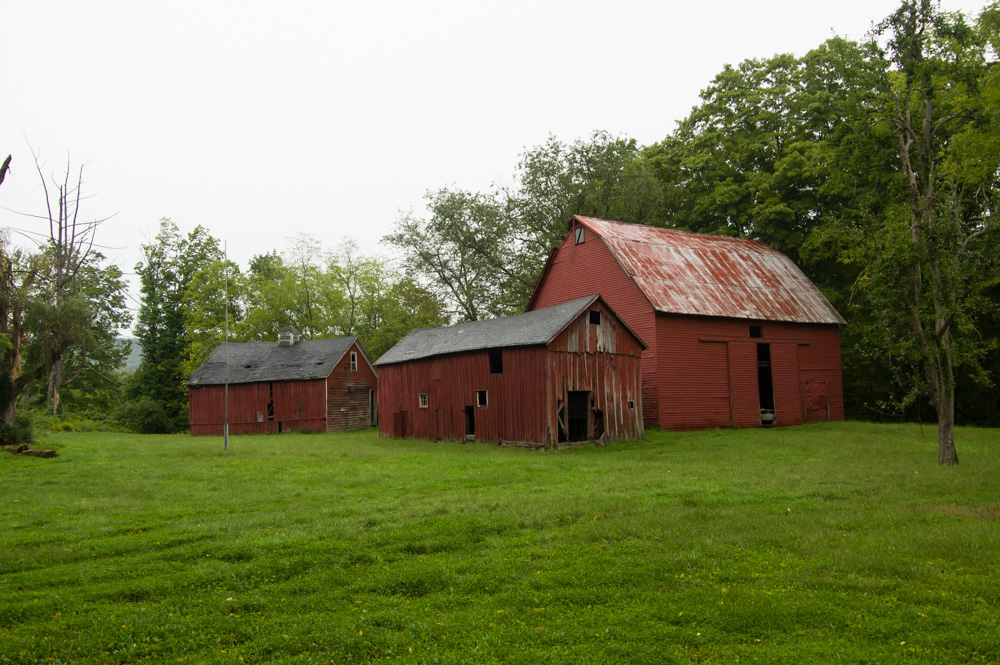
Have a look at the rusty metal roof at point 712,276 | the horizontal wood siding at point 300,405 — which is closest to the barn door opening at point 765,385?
the rusty metal roof at point 712,276

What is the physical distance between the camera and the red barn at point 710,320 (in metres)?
30.1

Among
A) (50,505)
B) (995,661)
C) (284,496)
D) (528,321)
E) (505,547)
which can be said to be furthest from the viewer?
(528,321)

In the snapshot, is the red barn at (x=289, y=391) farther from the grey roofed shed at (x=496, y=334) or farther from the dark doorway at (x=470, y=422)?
the dark doorway at (x=470, y=422)

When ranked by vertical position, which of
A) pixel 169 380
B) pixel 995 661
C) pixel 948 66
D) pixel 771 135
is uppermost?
pixel 771 135

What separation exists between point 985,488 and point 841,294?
1073 inches

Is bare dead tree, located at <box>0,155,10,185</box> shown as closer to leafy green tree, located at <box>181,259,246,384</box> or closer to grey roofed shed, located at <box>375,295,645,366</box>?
grey roofed shed, located at <box>375,295,645,366</box>

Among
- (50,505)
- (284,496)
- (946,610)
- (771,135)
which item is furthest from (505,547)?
(771,135)

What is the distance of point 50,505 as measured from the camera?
43.5 ft

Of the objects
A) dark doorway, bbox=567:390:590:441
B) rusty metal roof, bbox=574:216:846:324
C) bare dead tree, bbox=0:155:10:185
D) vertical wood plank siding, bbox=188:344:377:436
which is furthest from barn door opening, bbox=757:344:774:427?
bare dead tree, bbox=0:155:10:185

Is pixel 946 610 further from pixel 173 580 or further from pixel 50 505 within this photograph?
pixel 50 505

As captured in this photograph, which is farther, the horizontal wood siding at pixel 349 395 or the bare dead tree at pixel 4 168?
the horizontal wood siding at pixel 349 395

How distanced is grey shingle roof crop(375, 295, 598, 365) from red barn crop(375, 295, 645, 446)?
0.07 metres

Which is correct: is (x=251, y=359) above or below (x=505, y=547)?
above

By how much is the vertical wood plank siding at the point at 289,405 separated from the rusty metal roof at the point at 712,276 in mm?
19638
